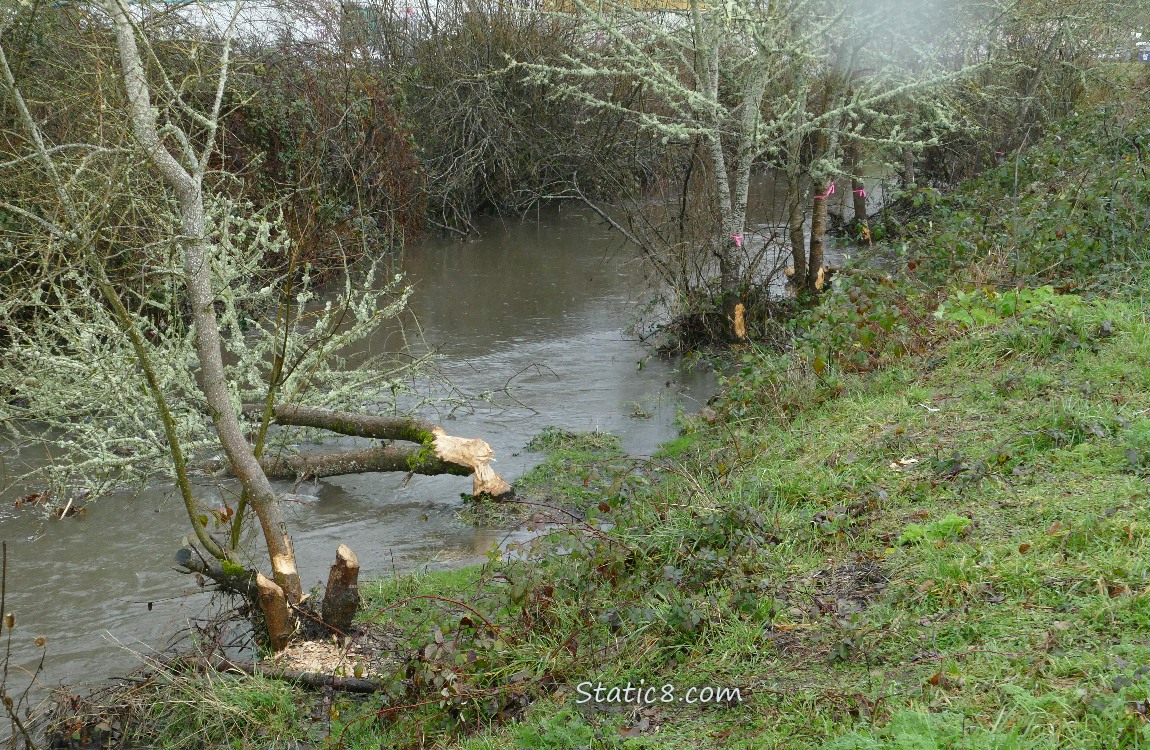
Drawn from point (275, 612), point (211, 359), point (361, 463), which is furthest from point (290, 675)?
point (361, 463)

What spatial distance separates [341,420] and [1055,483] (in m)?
4.83

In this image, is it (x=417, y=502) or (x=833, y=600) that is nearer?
(x=833, y=600)

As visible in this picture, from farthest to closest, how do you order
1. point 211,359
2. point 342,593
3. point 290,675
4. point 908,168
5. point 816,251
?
point 908,168
point 816,251
point 211,359
point 342,593
point 290,675

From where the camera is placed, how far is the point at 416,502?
7406 millimetres

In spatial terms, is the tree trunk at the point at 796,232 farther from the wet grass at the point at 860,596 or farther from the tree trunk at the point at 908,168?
the wet grass at the point at 860,596

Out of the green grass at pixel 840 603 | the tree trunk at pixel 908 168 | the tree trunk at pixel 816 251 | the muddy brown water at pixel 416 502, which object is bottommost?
the muddy brown water at pixel 416 502

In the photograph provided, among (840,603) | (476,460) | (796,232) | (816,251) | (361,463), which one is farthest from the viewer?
(816,251)

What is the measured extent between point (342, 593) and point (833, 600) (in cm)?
226

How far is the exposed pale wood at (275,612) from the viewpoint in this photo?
486 centimetres

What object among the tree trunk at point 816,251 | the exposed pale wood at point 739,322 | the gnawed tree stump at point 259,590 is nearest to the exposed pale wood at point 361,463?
the gnawed tree stump at point 259,590

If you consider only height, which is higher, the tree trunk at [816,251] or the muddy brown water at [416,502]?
the tree trunk at [816,251]

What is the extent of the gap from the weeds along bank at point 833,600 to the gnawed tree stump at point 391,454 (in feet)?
1.96

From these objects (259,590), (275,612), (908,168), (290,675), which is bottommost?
(290,675)

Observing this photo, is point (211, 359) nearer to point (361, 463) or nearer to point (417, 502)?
point (361, 463)
